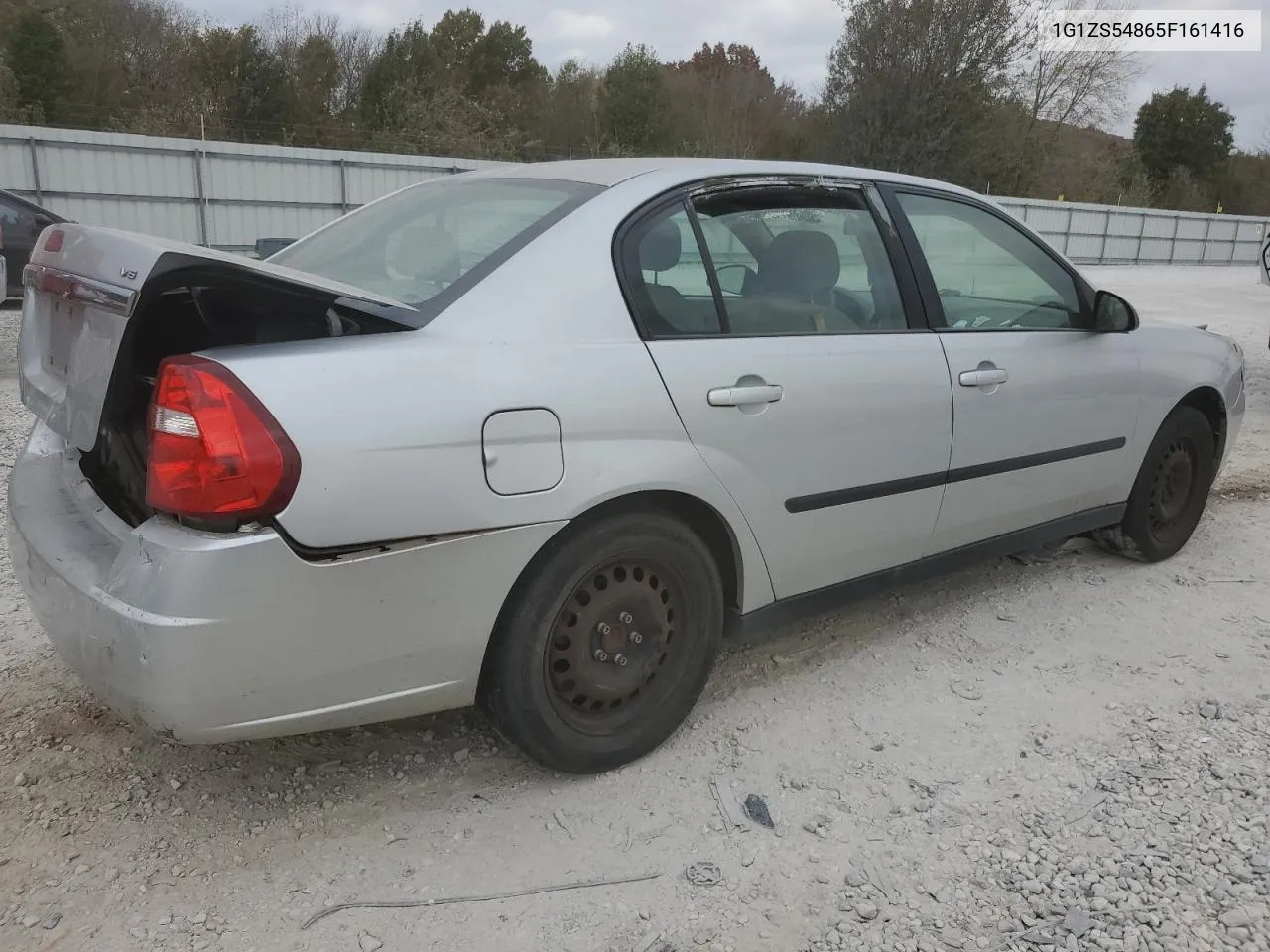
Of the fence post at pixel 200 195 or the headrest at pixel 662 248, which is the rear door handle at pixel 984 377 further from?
the fence post at pixel 200 195

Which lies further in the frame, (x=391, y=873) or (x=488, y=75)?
(x=488, y=75)

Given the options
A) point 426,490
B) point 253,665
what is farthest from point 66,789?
point 426,490

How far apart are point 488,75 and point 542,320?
1529 inches

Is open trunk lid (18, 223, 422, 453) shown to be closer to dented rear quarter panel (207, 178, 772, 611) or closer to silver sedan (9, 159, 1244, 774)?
silver sedan (9, 159, 1244, 774)

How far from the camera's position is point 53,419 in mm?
2373

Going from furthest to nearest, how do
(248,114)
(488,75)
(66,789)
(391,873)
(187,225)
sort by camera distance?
(488,75)
(248,114)
(187,225)
(66,789)
(391,873)

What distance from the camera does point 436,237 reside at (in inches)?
108

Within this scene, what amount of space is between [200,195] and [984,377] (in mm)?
17468

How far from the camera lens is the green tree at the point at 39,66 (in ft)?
81.5

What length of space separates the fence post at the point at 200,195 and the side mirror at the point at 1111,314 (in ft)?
55.4

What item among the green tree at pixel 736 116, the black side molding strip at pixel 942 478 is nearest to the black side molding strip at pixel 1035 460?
the black side molding strip at pixel 942 478

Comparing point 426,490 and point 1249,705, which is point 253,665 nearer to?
point 426,490

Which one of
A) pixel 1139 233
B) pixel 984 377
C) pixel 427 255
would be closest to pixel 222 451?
pixel 427 255

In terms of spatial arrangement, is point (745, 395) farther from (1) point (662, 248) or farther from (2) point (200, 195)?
(2) point (200, 195)
